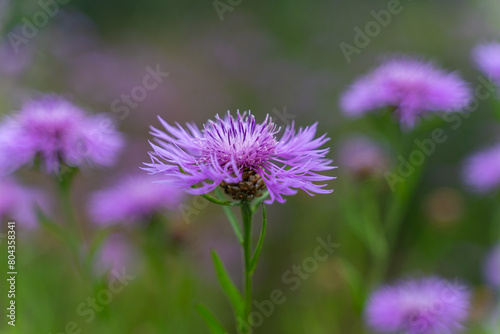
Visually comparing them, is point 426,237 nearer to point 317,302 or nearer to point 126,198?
point 317,302

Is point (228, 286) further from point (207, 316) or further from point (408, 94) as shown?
point (408, 94)

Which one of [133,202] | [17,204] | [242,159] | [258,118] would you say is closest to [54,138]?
[133,202]

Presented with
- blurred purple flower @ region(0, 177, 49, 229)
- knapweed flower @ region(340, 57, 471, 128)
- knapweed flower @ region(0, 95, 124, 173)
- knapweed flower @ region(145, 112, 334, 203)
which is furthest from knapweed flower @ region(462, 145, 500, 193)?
blurred purple flower @ region(0, 177, 49, 229)

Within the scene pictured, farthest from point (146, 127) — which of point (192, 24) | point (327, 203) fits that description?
point (192, 24)

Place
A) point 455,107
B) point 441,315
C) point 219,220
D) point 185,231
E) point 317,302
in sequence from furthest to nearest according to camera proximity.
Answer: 1. point 219,220
2. point 317,302
3. point 185,231
4. point 455,107
5. point 441,315

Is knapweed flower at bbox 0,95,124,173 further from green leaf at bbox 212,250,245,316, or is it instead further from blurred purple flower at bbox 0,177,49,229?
green leaf at bbox 212,250,245,316

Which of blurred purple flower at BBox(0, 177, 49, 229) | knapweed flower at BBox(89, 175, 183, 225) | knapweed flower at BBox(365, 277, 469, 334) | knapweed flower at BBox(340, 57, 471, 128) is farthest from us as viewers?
blurred purple flower at BBox(0, 177, 49, 229)
